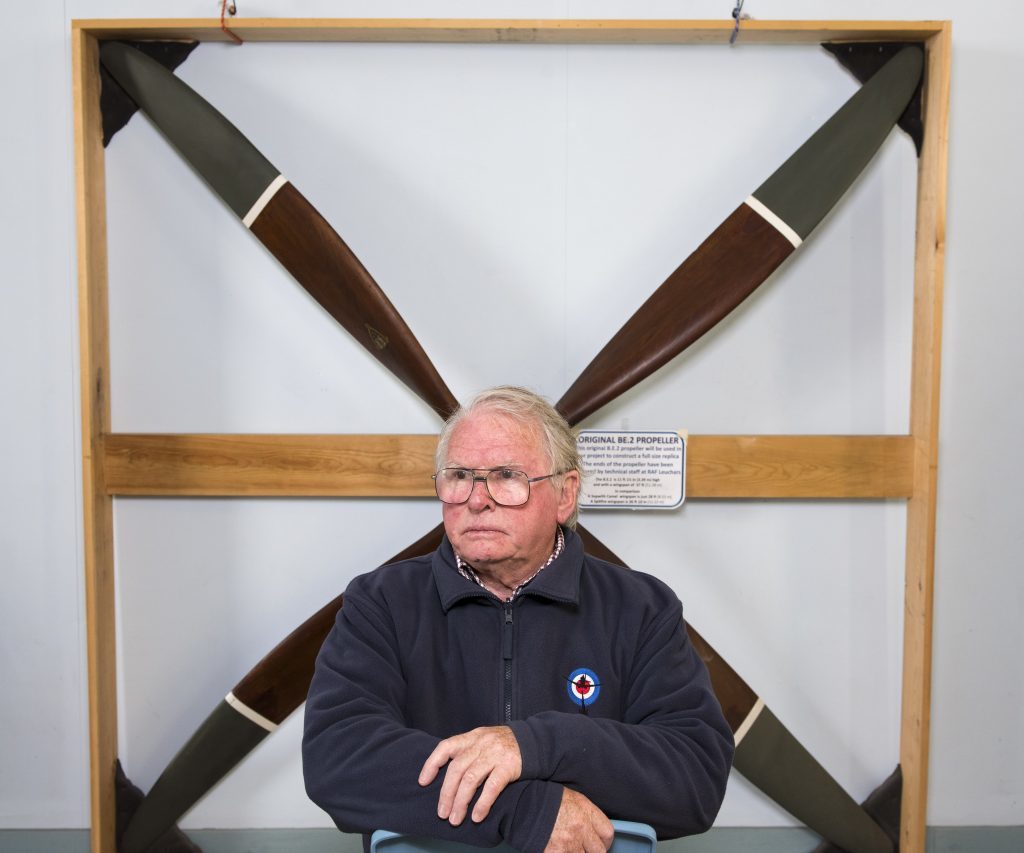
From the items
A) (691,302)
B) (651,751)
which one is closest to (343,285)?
(691,302)

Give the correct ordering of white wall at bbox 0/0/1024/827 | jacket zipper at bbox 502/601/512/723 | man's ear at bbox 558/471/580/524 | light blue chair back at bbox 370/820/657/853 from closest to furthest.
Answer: light blue chair back at bbox 370/820/657/853
jacket zipper at bbox 502/601/512/723
man's ear at bbox 558/471/580/524
white wall at bbox 0/0/1024/827

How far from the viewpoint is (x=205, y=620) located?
245cm

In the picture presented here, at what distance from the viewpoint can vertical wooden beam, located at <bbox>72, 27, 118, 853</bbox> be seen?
226cm

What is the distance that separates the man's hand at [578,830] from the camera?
4.23 feet

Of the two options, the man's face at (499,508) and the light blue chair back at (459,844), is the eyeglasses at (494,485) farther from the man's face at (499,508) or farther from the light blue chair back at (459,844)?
the light blue chair back at (459,844)

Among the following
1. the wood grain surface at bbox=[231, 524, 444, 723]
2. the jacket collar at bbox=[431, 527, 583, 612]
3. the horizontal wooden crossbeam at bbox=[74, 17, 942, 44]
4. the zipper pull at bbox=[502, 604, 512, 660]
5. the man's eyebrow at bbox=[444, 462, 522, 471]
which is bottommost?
the wood grain surface at bbox=[231, 524, 444, 723]

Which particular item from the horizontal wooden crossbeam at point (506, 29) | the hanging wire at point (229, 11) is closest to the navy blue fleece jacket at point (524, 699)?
the horizontal wooden crossbeam at point (506, 29)

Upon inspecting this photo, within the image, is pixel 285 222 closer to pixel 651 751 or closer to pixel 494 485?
pixel 494 485

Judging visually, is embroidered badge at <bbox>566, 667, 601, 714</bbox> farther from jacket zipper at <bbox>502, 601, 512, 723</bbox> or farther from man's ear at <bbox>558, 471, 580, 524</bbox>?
man's ear at <bbox>558, 471, 580, 524</bbox>

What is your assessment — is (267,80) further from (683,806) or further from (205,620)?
Result: (683,806)

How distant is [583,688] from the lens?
5.12 feet

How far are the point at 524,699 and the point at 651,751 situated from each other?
240 mm

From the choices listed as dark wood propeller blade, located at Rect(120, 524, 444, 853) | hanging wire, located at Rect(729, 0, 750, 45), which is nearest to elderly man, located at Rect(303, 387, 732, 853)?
dark wood propeller blade, located at Rect(120, 524, 444, 853)

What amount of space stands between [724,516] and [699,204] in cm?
82
